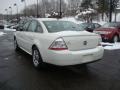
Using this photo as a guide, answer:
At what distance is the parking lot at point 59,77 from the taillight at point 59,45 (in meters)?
0.79

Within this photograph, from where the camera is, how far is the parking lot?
4445 mm

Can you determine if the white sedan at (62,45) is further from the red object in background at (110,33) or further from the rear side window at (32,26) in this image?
the red object in background at (110,33)

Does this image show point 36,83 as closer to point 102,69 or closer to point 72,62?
point 72,62

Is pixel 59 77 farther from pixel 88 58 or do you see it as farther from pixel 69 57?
pixel 88 58

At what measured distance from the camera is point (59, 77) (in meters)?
5.12

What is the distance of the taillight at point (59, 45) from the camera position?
4883 millimetres

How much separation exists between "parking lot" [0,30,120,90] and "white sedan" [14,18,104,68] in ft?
1.35

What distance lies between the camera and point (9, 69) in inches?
232

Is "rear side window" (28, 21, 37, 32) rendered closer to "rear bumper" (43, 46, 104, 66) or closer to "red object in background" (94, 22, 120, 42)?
"rear bumper" (43, 46, 104, 66)

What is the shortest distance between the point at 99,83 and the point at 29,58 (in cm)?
354

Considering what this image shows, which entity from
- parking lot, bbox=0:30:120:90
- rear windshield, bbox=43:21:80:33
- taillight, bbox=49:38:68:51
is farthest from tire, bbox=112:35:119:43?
taillight, bbox=49:38:68:51

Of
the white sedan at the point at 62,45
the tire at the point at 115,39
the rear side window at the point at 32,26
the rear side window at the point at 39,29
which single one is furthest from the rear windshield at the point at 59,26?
the tire at the point at 115,39

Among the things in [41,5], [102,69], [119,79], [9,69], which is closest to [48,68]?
[9,69]

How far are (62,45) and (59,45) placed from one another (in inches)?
3.0
